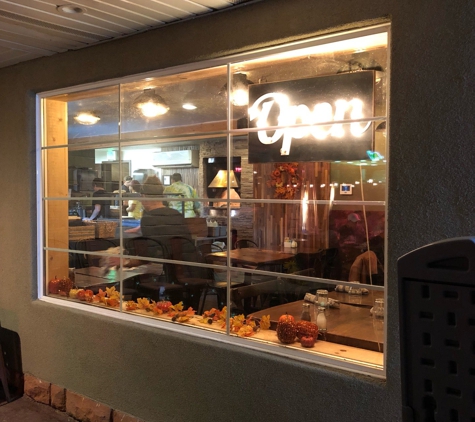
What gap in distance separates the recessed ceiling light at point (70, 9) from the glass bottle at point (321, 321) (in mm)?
2450

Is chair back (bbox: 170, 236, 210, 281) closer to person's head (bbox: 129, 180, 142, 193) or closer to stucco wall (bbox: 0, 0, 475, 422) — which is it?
person's head (bbox: 129, 180, 142, 193)

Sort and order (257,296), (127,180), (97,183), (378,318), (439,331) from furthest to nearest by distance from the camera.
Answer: (97,183), (127,180), (257,296), (378,318), (439,331)

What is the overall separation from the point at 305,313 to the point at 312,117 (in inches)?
51.3

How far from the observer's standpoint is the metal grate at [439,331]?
2.24ft

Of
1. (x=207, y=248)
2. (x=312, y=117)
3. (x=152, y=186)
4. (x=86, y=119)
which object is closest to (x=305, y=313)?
(x=207, y=248)

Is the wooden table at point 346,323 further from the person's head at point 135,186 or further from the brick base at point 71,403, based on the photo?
the person's head at point 135,186

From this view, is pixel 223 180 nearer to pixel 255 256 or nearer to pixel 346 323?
pixel 255 256

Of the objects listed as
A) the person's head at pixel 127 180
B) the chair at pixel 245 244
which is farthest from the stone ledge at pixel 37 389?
the chair at pixel 245 244

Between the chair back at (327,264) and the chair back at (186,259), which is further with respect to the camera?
the chair back at (186,259)

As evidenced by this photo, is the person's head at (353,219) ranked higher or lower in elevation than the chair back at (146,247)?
higher

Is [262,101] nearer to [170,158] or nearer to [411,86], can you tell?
A: [411,86]

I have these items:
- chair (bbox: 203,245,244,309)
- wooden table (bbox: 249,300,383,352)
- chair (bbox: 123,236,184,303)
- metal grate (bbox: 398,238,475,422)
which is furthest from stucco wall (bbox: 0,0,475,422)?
metal grate (bbox: 398,238,475,422)

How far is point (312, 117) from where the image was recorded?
9.36ft

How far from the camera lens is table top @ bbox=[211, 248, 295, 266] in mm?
3390
